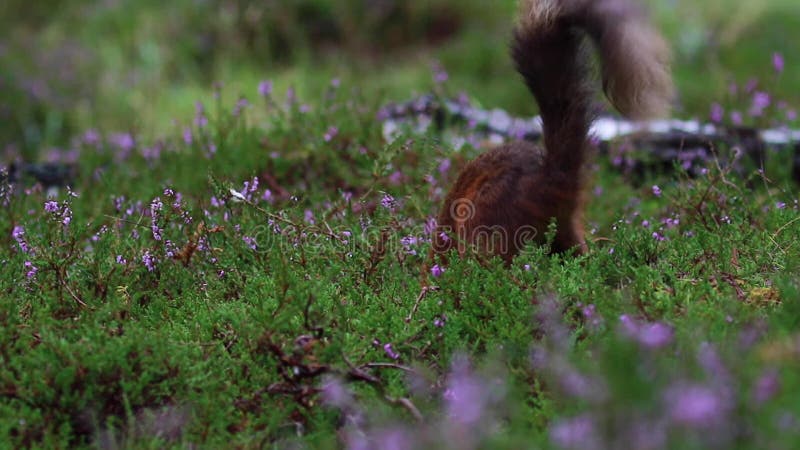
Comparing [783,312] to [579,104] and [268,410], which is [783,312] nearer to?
[579,104]

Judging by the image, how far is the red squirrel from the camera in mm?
2766

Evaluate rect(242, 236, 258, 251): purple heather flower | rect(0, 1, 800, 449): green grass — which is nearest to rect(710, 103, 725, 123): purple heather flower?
rect(0, 1, 800, 449): green grass

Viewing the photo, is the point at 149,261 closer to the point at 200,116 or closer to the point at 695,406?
the point at 200,116

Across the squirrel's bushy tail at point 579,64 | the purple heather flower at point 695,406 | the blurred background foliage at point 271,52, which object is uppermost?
the blurred background foliage at point 271,52

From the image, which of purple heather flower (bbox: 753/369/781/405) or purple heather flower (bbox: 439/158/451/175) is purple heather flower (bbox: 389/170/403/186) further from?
purple heather flower (bbox: 753/369/781/405)

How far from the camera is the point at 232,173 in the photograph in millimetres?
4449

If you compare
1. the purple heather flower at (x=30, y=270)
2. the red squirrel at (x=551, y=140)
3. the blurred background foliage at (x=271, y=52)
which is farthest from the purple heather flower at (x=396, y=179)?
the blurred background foliage at (x=271, y=52)

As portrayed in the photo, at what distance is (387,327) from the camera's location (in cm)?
271

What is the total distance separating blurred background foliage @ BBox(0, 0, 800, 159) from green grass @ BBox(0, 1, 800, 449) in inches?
151

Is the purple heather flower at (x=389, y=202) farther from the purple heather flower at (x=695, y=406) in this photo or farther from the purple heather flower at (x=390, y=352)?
the purple heather flower at (x=695, y=406)

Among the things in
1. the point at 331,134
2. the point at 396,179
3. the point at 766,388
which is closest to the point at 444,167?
the point at 396,179

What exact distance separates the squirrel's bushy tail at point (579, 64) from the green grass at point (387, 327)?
389mm

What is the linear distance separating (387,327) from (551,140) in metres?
0.86

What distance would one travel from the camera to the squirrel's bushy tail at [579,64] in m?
2.69
